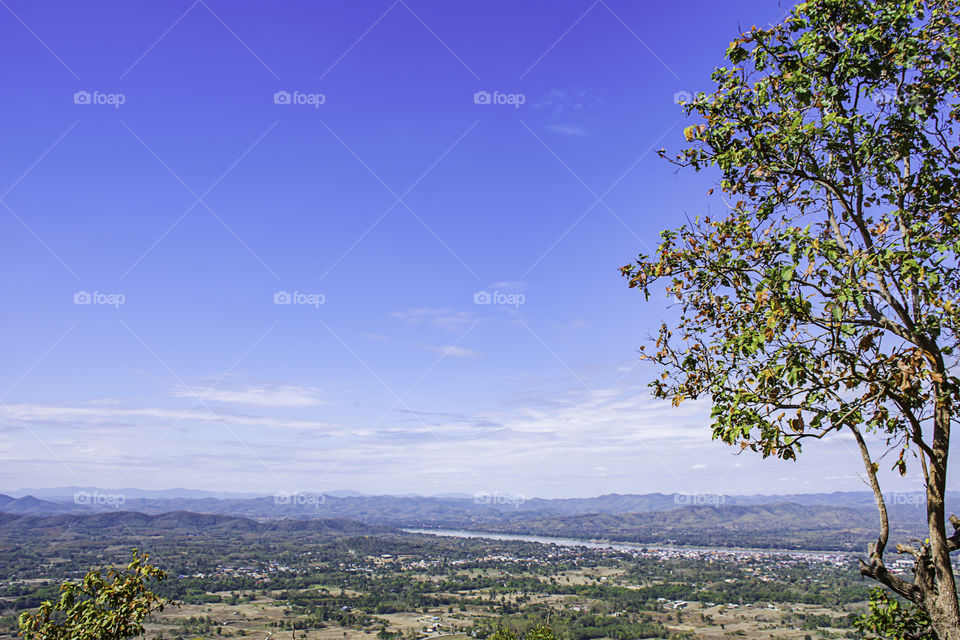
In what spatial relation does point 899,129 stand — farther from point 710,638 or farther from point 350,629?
point 350,629

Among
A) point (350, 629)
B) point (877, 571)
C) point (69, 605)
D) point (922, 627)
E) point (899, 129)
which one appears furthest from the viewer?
point (350, 629)

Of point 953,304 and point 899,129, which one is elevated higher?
point 899,129

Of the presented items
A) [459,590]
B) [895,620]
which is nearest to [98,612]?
[895,620]

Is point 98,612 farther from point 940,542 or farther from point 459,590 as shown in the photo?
point 459,590

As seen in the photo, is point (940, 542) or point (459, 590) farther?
point (459, 590)

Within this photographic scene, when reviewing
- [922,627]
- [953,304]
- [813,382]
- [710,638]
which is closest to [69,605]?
[813,382]

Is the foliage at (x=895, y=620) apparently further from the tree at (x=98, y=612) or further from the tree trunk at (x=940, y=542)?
the tree at (x=98, y=612)
